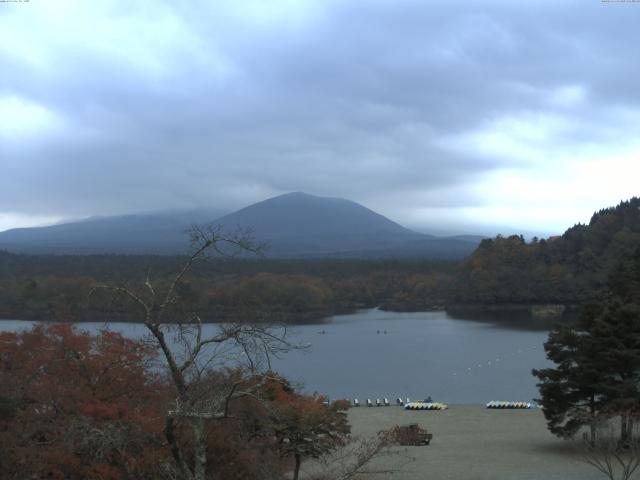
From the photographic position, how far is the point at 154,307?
10.5 ft

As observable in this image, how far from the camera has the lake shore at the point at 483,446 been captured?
8984mm

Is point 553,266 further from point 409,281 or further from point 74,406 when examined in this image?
point 74,406

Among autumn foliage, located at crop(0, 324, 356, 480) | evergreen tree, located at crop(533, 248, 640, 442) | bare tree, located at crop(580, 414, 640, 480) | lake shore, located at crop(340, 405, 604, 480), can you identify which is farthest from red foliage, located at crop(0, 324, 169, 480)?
evergreen tree, located at crop(533, 248, 640, 442)

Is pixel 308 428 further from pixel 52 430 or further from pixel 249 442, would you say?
pixel 52 430

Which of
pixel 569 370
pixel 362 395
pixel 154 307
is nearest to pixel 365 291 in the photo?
pixel 362 395

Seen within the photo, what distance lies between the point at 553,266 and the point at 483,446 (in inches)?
1557

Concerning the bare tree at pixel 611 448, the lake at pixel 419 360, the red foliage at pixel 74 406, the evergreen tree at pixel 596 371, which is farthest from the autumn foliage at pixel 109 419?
the lake at pixel 419 360

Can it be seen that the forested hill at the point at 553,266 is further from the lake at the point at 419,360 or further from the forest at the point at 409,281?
the lake at the point at 419,360

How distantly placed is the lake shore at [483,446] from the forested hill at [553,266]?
30.7 m

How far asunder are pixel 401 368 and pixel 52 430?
19194 millimetres

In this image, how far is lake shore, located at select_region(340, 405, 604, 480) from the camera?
29.5 ft

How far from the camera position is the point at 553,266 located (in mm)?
48000

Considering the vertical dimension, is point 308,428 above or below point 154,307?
below

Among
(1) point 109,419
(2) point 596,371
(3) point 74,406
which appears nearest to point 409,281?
(2) point 596,371
